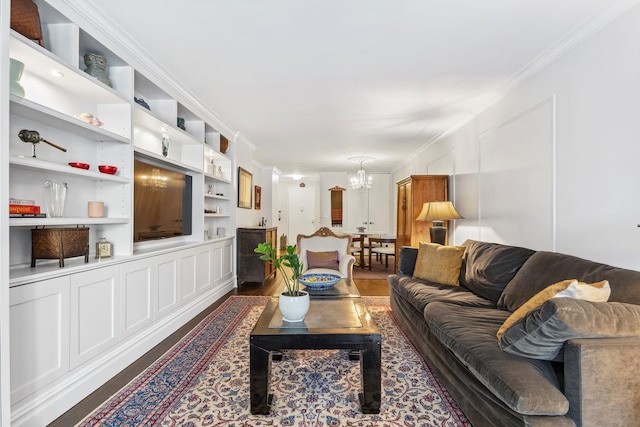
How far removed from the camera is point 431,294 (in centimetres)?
275

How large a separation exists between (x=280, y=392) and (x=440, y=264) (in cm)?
201

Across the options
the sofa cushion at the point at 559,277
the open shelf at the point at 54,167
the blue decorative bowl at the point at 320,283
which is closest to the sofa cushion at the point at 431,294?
the sofa cushion at the point at 559,277

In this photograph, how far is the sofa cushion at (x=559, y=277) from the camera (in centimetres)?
167

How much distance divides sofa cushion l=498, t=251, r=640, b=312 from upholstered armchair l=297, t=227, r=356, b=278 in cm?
189

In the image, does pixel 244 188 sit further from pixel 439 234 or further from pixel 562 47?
pixel 562 47

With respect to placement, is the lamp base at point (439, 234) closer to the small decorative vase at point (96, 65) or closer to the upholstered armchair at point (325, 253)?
the upholstered armchair at point (325, 253)

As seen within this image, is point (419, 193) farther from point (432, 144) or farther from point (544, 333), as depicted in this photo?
point (544, 333)

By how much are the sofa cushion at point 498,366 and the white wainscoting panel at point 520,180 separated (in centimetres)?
114

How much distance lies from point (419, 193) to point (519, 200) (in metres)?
1.98

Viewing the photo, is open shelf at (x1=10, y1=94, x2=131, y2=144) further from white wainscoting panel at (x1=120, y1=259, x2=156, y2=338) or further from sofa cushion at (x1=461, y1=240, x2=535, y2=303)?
sofa cushion at (x1=461, y1=240, x2=535, y2=303)

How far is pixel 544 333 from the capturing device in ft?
4.34

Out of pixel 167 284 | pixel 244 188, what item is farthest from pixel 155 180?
pixel 244 188

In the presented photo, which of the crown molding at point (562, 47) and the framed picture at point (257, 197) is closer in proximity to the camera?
the crown molding at point (562, 47)

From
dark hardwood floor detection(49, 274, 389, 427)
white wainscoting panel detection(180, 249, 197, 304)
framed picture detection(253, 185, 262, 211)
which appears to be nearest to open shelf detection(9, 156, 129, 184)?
white wainscoting panel detection(180, 249, 197, 304)
